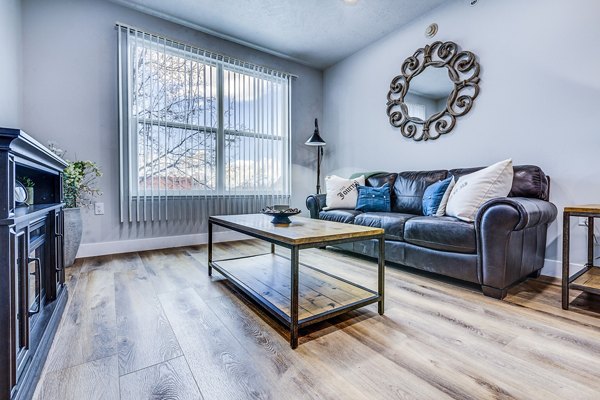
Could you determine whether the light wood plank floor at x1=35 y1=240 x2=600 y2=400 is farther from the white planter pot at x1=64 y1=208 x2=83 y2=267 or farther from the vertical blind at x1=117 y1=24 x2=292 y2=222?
the vertical blind at x1=117 y1=24 x2=292 y2=222

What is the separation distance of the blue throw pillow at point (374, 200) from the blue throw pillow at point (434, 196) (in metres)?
0.46

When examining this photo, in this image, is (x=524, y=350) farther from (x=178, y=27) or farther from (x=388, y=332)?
(x=178, y=27)

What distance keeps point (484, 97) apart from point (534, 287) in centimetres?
164

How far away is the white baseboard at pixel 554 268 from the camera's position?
83.5 inches

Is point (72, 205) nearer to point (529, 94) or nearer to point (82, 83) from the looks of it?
point (82, 83)

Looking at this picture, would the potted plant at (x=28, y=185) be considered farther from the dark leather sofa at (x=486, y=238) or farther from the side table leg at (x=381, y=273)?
the dark leather sofa at (x=486, y=238)

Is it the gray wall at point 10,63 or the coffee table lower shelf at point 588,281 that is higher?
the gray wall at point 10,63

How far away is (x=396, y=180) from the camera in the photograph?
10.2 ft

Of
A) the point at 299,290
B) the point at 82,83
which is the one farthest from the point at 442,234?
the point at 82,83

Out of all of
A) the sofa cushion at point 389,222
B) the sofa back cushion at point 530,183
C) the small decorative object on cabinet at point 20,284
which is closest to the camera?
the small decorative object on cabinet at point 20,284

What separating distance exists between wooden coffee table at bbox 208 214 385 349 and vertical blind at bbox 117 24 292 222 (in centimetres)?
133

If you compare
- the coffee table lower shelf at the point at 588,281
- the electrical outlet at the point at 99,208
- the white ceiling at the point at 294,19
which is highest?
the white ceiling at the point at 294,19

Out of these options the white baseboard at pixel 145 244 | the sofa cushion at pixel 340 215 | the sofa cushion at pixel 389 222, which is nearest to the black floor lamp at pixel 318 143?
the sofa cushion at pixel 340 215

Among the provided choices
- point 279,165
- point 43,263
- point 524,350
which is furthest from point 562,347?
point 279,165
